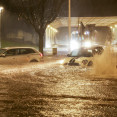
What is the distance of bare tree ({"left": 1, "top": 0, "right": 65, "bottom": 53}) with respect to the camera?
93.7ft

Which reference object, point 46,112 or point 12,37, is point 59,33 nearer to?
point 12,37

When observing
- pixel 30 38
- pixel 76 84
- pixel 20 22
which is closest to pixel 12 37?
pixel 20 22

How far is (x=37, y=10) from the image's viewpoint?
28.8m

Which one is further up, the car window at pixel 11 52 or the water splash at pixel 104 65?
the car window at pixel 11 52

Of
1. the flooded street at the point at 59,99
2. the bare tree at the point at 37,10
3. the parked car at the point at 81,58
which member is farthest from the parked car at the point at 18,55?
the bare tree at the point at 37,10

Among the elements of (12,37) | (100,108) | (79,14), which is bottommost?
(100,108)

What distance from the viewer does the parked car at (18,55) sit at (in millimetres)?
16938

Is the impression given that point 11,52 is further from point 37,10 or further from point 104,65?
point 37,10

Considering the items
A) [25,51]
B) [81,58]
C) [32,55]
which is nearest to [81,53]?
[81,58]

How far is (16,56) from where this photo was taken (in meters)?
17.4

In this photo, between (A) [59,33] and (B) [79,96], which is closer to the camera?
(B) [79,96]

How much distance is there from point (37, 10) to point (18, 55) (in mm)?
12292

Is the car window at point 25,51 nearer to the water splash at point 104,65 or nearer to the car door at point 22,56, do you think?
the car door at point 22,56

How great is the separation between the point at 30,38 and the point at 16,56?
32371 millimetres
